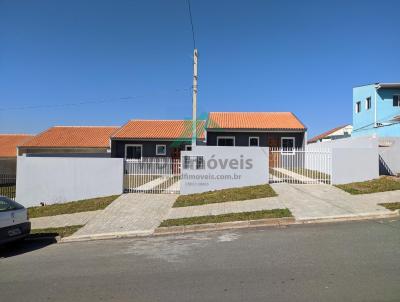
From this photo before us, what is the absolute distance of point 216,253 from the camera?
6.77 m

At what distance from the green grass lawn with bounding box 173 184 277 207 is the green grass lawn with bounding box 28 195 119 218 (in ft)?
9.35

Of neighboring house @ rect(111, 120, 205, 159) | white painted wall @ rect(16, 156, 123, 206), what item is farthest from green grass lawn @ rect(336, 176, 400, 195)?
neighboring house @ rect(111, 120, 205, 159)

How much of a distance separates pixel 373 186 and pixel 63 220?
37.4 ft

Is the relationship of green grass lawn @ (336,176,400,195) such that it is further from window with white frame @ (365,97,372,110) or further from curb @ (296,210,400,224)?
window with white frame @ (365,97,372,110)

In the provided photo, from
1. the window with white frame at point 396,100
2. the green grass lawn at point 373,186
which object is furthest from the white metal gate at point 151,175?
the window with white frame at point 396,100

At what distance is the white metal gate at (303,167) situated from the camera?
581 inches

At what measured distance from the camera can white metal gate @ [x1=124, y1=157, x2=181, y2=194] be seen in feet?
48.8

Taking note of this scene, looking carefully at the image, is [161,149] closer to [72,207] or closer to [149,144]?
[149,144]

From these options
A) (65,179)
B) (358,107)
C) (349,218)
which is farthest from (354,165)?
(358,107)

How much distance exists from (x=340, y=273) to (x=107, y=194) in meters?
11.4

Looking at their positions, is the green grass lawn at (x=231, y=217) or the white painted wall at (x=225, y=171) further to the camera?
the white painted wall at (x=225, y=171)

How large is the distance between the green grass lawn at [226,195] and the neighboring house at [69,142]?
1893cm

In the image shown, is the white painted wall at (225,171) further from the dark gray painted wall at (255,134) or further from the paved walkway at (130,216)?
the dark gray painted wall at (255,134)

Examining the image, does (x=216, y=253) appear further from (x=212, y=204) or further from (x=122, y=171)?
(x=122, y=171)
